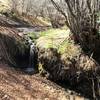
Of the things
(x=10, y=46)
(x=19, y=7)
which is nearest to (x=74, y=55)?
(x=10, y=46)

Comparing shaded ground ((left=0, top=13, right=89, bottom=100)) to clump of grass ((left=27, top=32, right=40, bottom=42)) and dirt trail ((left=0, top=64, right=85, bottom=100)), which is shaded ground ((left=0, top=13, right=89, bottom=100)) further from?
clump of grass ((left=27, top=32, right=40, bottom=42))

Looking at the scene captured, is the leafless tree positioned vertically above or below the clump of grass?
above

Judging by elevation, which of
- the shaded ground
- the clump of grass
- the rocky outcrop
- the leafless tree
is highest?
the leafless tree

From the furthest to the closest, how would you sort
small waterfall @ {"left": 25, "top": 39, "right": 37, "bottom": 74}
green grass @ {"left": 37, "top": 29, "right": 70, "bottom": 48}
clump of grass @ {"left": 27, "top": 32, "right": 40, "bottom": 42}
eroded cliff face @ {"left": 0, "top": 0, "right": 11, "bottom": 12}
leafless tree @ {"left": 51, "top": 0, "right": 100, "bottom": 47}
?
eroded cliff face @ {"left": 0, "top": 0, "right": 11, "bottom": 12} < clump of grass @ {"left": 27, "top": 32, "right": 40, "bottom": 42} < small waterfall @ {"left": 25, "top": 39, "right": 37, "bottom": 74} < green grass @ {"left": 37, "top": 29, "right": 70, "bottom": 48} < leafless tree @ {"left": 51, "top": 0, "right": 100, "bottom": 47}

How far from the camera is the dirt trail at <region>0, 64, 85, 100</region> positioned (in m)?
9.66

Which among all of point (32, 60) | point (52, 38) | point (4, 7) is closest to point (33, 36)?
point (52, 38)

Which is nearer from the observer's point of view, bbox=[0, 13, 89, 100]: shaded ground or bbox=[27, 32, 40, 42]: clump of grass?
bbox=[0, 13, 89, 100]: shaded ground

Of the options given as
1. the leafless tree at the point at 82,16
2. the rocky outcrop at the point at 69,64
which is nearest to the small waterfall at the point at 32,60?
the rocky outcrop at the point at 69,64

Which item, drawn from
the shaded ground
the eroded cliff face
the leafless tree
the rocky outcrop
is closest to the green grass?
the rocky outcrop

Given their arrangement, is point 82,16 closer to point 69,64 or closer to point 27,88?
point 69,64

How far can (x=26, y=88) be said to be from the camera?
1040cm

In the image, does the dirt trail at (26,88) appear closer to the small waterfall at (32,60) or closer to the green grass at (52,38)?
the small waterfall at (32,60)

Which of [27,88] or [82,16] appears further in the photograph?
[82,16]

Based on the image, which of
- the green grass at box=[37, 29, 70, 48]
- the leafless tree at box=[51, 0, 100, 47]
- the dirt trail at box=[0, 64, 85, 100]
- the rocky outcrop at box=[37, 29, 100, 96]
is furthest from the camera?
the green grass at box=[37, 29, 70, 48]
